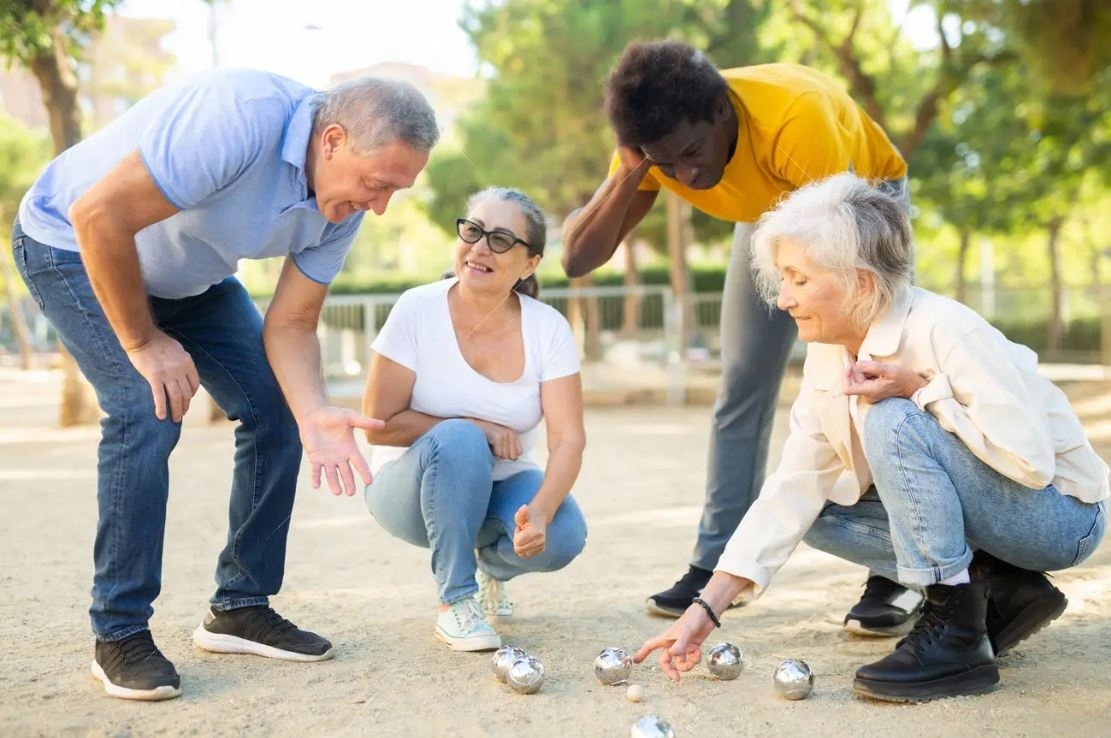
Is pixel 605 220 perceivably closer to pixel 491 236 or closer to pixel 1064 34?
pixel 491 236

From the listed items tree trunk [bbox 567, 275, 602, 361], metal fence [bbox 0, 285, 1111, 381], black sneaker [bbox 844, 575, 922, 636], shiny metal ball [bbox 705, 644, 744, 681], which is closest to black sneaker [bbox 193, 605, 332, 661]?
shiny metal ball [bbox 705, 644, 744, 681]

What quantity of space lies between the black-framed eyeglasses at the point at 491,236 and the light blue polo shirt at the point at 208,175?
1.82ft

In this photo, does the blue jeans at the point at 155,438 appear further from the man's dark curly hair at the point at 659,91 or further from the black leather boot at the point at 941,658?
the black leather boot at the point at 941,658

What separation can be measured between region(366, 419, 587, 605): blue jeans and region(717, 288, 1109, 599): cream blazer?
745mm

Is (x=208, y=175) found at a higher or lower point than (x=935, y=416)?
higher

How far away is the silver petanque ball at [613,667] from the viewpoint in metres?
3.26

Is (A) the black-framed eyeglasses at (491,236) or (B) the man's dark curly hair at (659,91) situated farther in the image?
(A) the black-framed eyeglasses at (491,236)

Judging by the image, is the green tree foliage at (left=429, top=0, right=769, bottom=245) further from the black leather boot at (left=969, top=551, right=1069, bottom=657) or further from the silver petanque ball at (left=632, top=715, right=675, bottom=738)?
the silver petanque ball at (left=632, top=715, right=675, bottom=738)

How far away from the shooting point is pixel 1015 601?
3.31 m

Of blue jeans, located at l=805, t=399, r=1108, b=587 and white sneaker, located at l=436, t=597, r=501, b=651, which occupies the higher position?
blue jeans, located at l=805, t=399, r=1108, b=587

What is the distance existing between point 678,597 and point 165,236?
6.66 feet

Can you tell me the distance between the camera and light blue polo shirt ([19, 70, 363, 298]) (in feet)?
9.77

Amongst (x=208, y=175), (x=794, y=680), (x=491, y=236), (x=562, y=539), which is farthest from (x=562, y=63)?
(x=794, y=680)

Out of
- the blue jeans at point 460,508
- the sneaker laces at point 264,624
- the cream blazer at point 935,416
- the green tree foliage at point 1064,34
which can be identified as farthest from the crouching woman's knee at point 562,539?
the green tree foliage at point 1064,34
